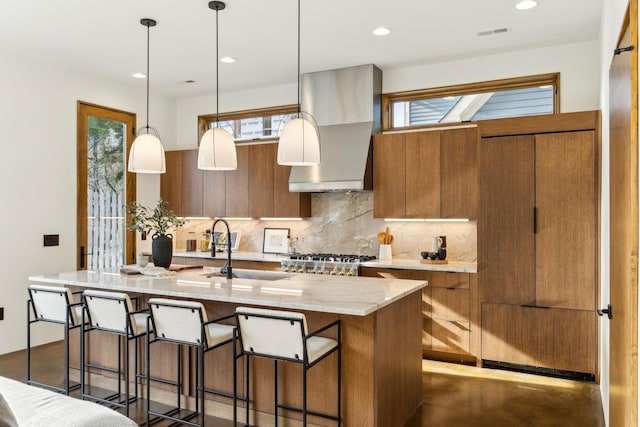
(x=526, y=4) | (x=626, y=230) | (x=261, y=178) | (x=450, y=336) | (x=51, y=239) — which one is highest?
(x=526, y=4)

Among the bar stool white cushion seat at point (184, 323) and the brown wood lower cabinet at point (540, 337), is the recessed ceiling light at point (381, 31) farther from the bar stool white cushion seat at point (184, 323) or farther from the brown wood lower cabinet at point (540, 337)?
the bar stool white cushion seat at point (184, 323)

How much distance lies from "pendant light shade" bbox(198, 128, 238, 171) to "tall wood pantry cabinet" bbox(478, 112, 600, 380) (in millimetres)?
2263

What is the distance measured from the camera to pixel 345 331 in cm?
285

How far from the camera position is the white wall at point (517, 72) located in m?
4.50

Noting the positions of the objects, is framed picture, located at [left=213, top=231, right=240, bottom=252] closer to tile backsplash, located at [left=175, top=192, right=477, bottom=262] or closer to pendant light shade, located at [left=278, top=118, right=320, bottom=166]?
tile backsplash, located at [left=175, top=192, right=477, bottom=262]

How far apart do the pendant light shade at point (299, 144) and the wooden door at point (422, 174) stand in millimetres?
1920

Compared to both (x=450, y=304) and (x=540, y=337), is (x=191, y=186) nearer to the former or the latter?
(x=450, y=304)

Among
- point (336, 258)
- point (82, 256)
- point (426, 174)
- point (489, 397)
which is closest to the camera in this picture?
point (489, 397)

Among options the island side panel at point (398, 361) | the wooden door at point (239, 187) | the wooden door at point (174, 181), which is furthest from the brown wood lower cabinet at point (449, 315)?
the wooden door at point (174, 181)

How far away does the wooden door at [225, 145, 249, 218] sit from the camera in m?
5.98

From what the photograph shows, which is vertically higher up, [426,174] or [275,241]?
[426,174]

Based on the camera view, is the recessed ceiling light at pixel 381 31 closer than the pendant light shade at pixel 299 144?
No

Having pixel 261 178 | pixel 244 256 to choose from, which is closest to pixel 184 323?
pixel 244 256

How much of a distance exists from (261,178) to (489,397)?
349cm
